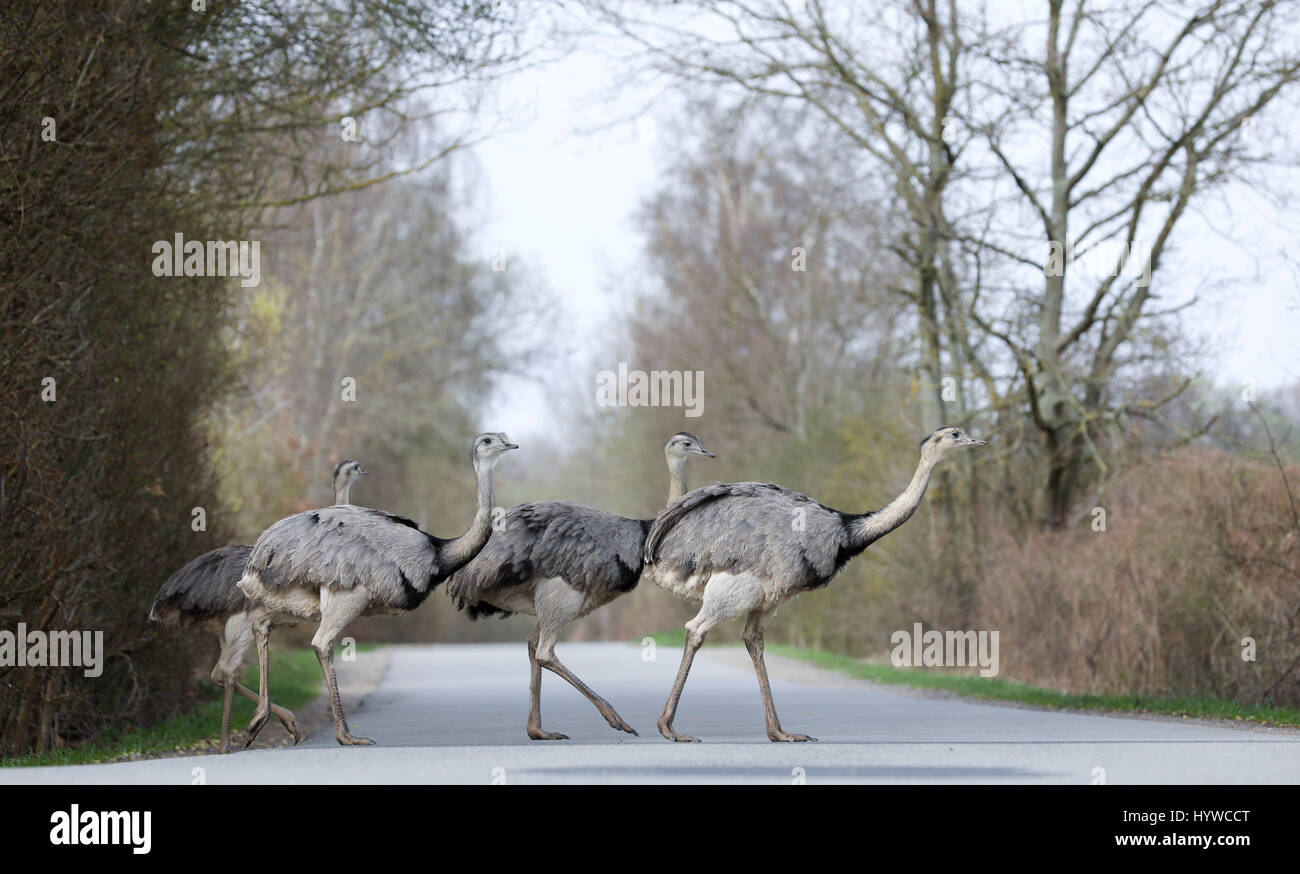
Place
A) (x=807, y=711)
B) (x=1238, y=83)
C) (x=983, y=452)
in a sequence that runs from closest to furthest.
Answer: (x=807, y=711)
(x=1238, y=83)
(x=983, y=452)

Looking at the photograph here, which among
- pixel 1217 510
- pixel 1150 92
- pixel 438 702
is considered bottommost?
pixel 438 702

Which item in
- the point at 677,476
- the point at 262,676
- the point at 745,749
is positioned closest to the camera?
the point at 745,749

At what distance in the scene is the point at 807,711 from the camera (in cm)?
1719

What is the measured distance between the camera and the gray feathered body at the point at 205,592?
13305 mm

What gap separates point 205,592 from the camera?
13.4 m

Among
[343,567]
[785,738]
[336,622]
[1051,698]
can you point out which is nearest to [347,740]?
[336,622]

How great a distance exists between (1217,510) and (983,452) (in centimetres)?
814

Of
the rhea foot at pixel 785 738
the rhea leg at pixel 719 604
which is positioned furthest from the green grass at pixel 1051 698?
A: the rhea leg at pixel 719 604

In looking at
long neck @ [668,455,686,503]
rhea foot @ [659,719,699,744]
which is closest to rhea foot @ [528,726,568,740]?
rhea foot @ [659,719,699,744]

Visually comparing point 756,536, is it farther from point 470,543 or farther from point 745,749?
point 470,543

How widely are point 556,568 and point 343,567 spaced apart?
1.70 m
